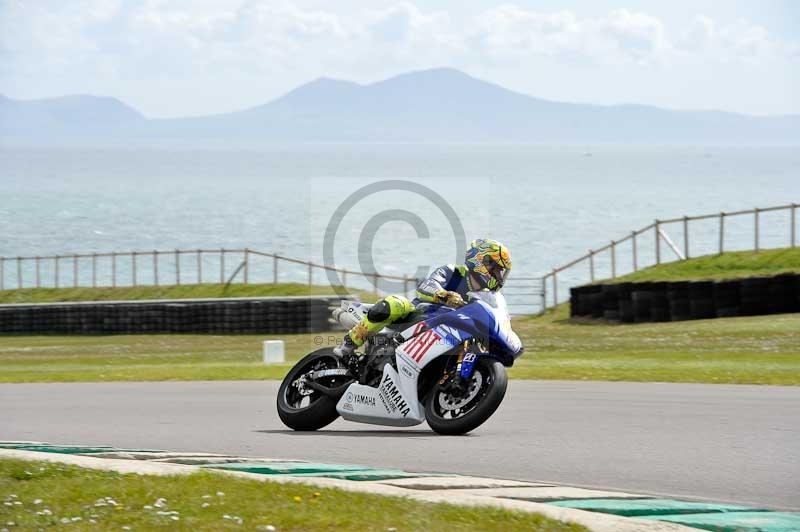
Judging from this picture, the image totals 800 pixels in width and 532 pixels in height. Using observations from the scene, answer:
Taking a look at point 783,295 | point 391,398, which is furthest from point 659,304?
point 391,398

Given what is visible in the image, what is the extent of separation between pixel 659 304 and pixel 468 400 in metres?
19.6

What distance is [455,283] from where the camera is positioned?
1073 centimetres

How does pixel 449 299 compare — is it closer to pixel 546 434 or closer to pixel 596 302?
pixel 546 434

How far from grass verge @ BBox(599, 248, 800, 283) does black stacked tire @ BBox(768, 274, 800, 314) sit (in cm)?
358

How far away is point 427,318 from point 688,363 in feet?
32.3

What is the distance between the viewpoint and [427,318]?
10695 mm

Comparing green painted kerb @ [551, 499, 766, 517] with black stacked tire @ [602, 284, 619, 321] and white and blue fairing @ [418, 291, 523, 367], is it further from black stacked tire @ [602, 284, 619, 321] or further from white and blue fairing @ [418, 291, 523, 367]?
black stacked tire @ [602, 284, 619, 321]

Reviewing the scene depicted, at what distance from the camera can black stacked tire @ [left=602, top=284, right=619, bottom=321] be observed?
30.6 metres

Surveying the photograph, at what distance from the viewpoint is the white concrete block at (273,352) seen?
21.2m

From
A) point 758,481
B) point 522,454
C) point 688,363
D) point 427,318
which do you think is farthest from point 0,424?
point 688,363

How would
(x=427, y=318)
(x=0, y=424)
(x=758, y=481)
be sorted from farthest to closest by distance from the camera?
1. (x=0, y=424)
2. (x=427, y=318)
3. (x=758, y=481)

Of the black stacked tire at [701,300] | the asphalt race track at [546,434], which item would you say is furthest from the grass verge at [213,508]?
the black stacked tire at [701,300]

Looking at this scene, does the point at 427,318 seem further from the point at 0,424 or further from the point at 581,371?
the point at 581,371

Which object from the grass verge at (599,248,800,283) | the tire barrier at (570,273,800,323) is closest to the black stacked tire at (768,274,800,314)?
the tire barrier at (570,273,800,323)
